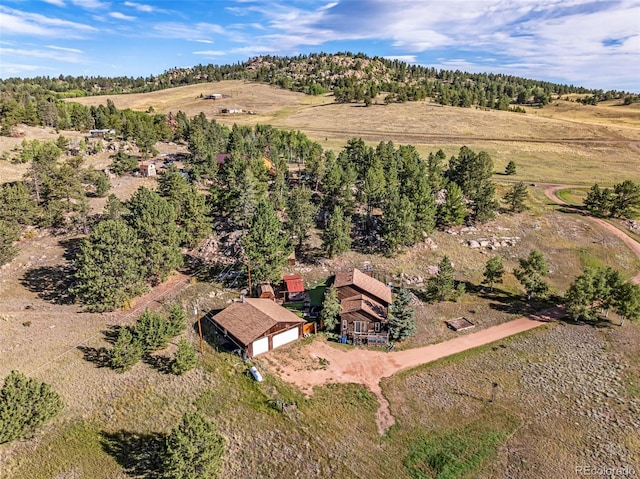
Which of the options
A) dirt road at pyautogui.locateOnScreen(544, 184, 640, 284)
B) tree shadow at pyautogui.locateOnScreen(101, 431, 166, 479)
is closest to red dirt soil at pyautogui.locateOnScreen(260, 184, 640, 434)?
tree shadow at pyautogui.locateOnScreen(101, 431, 166, 479)

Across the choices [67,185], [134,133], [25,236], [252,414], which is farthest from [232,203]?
[134,133]

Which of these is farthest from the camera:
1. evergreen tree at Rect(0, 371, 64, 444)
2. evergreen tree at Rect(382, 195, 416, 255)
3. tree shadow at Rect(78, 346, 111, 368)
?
evergreen tree at Rect(382, 195, 416, 255)

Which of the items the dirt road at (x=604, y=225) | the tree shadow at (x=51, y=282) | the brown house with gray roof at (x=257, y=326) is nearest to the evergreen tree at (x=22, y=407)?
the brown house with gray roof at (x=257, y=326)

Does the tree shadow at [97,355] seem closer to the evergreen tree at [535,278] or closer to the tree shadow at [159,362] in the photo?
the tree shadow at [159,362]

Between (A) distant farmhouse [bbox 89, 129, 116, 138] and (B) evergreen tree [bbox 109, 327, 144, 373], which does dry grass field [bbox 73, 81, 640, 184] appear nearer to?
(A) distant farmhouse [bbox 89, 129, 116, 138]

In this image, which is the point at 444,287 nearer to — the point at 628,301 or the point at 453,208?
the point at 628,301

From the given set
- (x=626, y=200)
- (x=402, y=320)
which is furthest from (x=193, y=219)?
(x=626, y=200)
